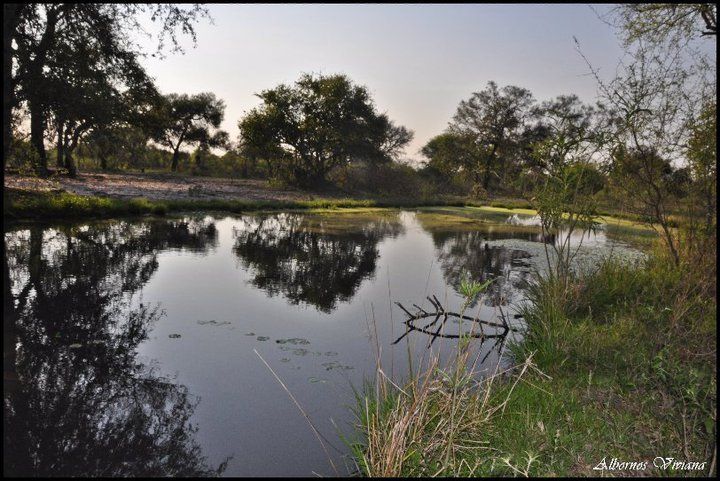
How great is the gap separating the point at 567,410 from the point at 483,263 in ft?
31.1

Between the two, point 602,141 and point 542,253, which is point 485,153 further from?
point 602,141

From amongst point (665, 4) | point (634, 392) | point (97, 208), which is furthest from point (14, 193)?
point (665, 4)

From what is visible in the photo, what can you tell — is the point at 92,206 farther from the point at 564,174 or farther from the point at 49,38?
the point at 564,174

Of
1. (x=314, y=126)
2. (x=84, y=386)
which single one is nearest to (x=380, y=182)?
(x=314, y=126)

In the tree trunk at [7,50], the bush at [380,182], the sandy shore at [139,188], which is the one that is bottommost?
the sandy shore at [139,188]

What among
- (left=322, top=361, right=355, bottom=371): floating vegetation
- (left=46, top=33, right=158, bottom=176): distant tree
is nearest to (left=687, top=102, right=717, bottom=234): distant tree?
(left=322, top=361, right=355, bottom=371): floating vegetation

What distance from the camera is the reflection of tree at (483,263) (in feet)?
35.6

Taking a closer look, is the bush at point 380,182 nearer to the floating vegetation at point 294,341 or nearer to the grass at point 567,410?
the floating vegetation at point 294,341

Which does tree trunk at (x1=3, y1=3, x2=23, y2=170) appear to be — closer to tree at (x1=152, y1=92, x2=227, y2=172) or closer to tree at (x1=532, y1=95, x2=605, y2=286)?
tree at (x1=532, y1=95, x2=605, y2=286)

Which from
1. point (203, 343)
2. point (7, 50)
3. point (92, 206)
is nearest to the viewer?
point (203, 343)

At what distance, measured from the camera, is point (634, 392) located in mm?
4957

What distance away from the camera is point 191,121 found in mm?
56812

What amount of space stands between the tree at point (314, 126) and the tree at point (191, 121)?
57.8 ft

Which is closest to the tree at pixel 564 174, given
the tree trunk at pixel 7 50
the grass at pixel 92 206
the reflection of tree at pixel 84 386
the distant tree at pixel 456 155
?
the reflection of tree at pixel 84 386
